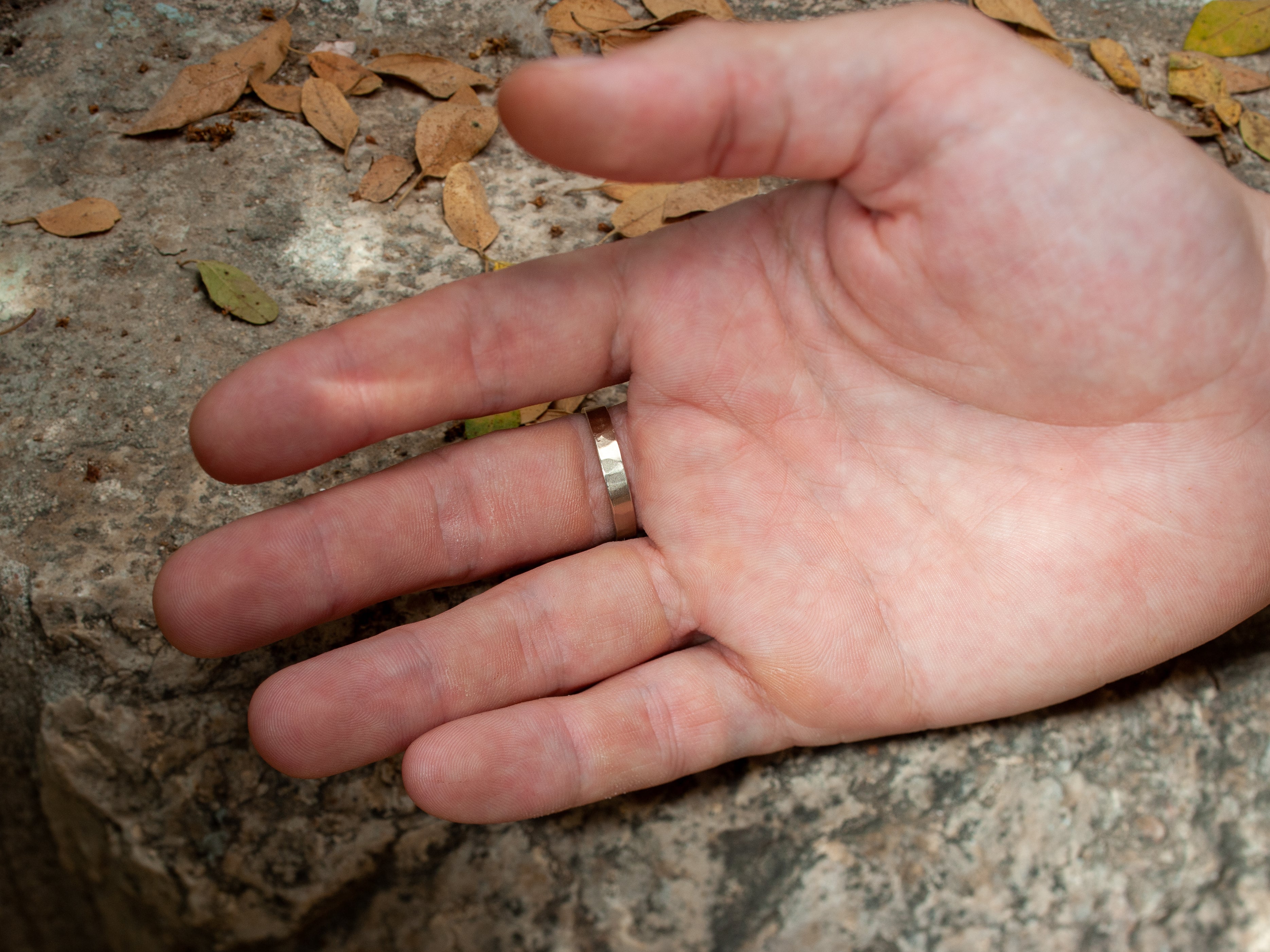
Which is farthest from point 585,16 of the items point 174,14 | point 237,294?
point 237,294

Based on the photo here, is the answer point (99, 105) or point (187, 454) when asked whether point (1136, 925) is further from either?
point (99, 105)

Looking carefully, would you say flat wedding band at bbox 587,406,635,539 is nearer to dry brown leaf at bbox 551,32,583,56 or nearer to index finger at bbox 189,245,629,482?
index finger at bbox 189,245,629,482

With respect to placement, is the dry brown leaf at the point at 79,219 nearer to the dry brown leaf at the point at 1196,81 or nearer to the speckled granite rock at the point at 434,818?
the speckled granite rock at the point at 434,818

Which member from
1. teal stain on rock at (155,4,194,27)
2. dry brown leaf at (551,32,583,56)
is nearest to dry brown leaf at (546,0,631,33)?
dry brown leaf at (551,32,583,56)

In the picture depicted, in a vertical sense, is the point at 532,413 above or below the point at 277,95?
below

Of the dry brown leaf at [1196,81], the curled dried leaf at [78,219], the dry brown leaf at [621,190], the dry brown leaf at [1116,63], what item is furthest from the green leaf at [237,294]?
the dry brown leaf at [1196,81]

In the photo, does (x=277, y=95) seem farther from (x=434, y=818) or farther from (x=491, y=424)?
(x=434, y=818)

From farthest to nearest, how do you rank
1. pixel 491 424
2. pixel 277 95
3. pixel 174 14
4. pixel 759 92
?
pixel 174 14 → pixel 277 95 → pixel 491 424 → pixel 759 92

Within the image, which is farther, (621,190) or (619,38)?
(619,38)

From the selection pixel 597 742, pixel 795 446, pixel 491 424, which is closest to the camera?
pixel 597 742
